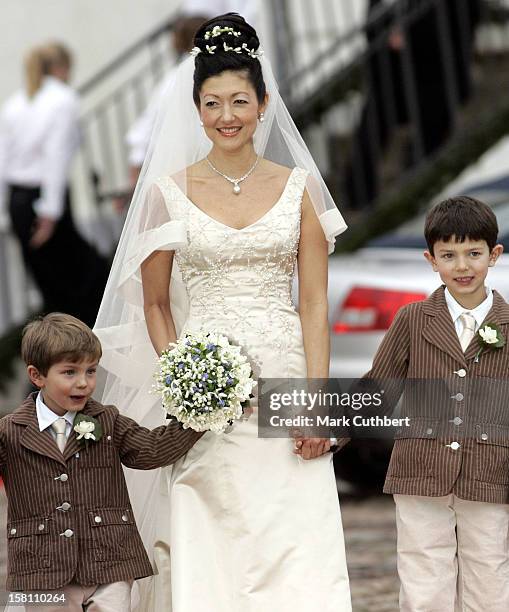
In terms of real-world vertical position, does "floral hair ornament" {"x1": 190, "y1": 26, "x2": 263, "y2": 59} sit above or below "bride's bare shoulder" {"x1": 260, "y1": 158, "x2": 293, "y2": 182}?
above

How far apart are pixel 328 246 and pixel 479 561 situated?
1.08 meters

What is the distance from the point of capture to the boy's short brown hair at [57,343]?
430cm

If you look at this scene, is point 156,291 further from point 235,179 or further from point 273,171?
point 273,171

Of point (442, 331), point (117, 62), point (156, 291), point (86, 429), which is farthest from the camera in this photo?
point (117, 62)

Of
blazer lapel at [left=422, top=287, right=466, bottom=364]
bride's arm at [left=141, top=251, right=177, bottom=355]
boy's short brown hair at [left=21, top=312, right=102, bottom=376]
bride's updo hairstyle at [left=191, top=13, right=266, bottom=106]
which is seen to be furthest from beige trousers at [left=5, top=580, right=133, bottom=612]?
bride's updo hairstyle at [left=191, top=13, right=266, bottom=106]

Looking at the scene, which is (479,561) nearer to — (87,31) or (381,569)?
(381,569)

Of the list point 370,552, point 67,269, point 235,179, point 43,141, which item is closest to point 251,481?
point 235,179

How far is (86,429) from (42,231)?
515cm

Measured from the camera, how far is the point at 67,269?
32.2ft

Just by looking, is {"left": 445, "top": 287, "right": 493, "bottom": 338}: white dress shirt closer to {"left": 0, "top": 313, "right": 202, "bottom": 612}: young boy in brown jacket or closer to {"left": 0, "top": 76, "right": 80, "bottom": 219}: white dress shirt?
{"left": 0, "top": 313, "right": 202, "bottom": 612}: young boy in brown jacket

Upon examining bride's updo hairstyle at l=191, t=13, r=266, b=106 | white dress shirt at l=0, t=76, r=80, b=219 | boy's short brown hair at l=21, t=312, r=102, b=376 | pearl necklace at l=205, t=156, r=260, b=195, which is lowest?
boy's short brown hair at l=21, t=312, r=102, b=376

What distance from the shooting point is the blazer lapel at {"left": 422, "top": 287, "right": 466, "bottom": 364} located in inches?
178

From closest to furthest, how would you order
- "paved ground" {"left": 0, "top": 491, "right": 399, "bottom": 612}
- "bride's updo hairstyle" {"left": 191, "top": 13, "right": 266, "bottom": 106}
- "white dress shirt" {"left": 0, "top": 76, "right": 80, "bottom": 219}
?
"bride's updo hairstyle" {"left": 191, "top": 13, "right": 266, "bottom": 106}
"paved ground" {"left": 0, "top": 491, "right": 399, "bottom": 612}
"white dress shirt" {"left": 0, "top": 76, "right": 80, "bottom": 219}

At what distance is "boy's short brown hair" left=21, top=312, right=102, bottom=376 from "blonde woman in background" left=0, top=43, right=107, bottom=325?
16.1 ft
